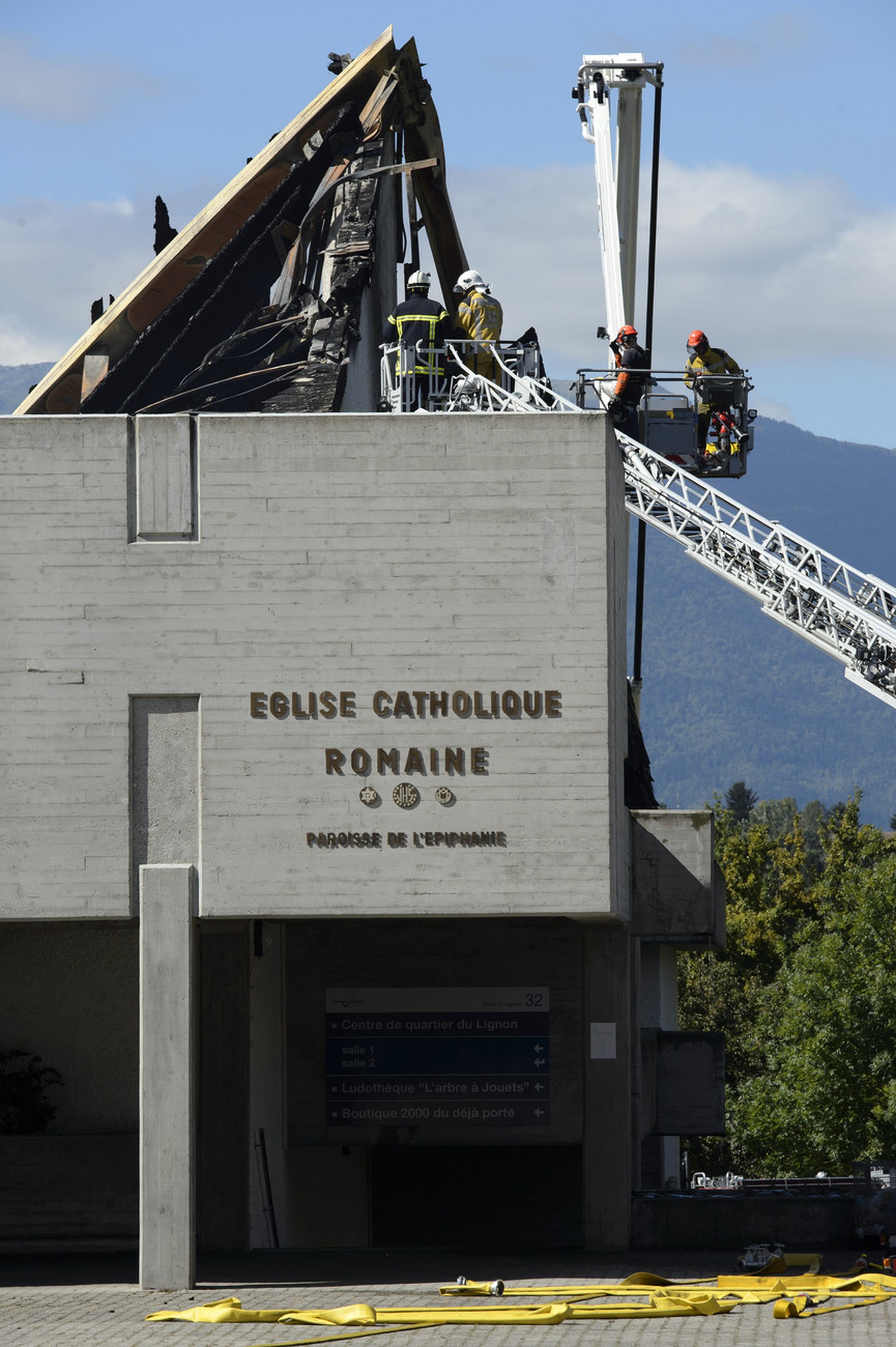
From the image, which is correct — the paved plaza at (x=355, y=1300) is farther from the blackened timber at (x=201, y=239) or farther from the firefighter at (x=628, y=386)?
the blackened timber at (x=201, y=239)

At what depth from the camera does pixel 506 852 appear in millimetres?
16844

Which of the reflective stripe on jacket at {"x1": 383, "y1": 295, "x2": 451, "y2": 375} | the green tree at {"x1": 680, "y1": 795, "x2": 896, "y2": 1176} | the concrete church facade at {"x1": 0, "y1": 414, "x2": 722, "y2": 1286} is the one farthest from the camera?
the green tree at {"x1": 680, "y1": 795, "x2": 896, "y2": 1176}

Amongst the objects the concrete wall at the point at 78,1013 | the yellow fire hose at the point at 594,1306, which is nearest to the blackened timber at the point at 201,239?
the concrete wall at the point at 78,1013

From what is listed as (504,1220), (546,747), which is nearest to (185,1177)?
(546,747)

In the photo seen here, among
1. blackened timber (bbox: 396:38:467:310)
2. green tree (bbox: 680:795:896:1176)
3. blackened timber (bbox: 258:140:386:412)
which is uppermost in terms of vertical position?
blackened timber (bbox: 396:38:467:310)

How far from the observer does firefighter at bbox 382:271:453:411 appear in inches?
1022

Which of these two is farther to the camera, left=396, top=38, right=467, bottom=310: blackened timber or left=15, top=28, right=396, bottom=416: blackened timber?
left=396, top=38, right=467, bottom=310: blackened timber

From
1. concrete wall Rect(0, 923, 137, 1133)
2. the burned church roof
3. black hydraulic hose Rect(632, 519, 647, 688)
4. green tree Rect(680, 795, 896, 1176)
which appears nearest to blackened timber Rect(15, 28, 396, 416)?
the burned church roof

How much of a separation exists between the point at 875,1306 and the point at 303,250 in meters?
21.5

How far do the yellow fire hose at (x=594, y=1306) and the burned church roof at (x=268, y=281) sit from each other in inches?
691

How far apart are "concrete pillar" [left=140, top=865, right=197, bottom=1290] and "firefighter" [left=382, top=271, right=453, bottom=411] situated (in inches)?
437

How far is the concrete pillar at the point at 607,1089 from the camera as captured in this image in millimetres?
18938

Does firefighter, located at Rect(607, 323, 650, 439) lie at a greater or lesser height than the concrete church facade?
greater

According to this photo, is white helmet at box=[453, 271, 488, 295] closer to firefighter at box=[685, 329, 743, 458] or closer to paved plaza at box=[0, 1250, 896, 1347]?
firefighter at box=[685, 329, 743, 458]
